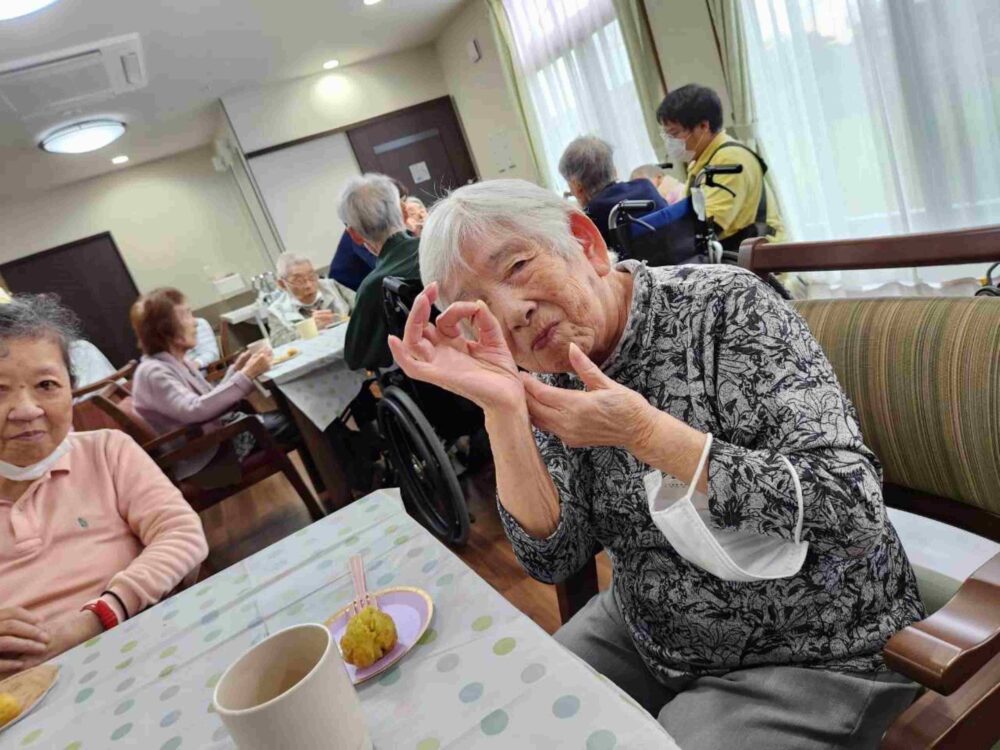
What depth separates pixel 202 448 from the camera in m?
2.38

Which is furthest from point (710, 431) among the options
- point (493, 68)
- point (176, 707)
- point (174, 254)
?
point (174, 254)

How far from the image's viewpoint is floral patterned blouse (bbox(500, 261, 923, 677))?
2.21 ft

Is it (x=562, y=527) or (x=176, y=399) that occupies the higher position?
(x=176, y=399)

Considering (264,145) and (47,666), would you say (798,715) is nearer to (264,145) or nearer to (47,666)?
(47,666)

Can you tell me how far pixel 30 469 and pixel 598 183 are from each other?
7.97ft

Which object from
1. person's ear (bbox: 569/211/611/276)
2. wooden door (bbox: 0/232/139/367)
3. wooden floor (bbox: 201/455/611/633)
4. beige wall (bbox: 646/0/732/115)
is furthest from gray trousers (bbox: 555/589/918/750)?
wooden door (bbox: 0/232/139/367)

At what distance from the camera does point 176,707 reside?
27.4 inches

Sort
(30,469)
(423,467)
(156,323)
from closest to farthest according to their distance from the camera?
(30,469), (423,467), (156,323)

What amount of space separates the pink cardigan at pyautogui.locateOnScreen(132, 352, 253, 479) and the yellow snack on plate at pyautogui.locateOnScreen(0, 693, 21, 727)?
5.82 feet

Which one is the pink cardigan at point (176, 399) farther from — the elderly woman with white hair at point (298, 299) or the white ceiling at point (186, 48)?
the white ceiling at point (186, 48)

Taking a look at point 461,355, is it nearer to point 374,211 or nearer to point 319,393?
point 374,211

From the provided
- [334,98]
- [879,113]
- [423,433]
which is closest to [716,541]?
[423,433]

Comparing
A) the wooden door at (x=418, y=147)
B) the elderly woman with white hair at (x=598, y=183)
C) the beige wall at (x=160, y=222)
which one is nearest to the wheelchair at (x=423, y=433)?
the elderly woman with white hair at (x=598, y=183)

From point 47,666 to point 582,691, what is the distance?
2.53ft
